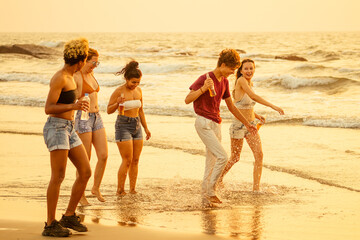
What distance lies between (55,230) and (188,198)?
2512 millimetres

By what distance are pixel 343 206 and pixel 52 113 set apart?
3.81 metres

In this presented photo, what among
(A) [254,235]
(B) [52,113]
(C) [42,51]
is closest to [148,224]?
(A) [254,235]

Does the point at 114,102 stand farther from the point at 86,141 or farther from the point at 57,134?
the point at 57,134

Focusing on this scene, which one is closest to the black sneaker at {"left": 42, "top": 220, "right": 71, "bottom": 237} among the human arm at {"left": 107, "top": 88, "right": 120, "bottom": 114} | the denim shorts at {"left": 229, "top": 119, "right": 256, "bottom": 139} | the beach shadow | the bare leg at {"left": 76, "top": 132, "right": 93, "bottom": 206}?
the beach shadow

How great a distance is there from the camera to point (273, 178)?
844 centimetres

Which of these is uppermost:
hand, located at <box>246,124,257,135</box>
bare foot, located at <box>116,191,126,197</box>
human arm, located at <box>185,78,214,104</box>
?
human arm, located at <box>185,78,214,104</box>

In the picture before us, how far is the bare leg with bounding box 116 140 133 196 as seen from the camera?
7.12 metres

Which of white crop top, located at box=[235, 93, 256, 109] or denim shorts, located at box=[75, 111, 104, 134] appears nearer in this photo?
denim shorts, located at box=[75, 111, 104, 134]

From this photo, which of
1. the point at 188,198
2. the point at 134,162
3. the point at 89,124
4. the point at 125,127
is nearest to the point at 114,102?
the point at 125,127

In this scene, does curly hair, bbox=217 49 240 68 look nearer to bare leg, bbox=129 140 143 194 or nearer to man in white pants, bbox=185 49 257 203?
man in white pants, bbox=185 49 257 203

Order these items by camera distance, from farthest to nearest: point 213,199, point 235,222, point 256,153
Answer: point 256,153 < point 213,199 < point 235,222

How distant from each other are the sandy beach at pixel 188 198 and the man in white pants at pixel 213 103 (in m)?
0.50

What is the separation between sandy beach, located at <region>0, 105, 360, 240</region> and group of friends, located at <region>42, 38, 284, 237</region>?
284 mm

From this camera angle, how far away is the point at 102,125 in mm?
6840
